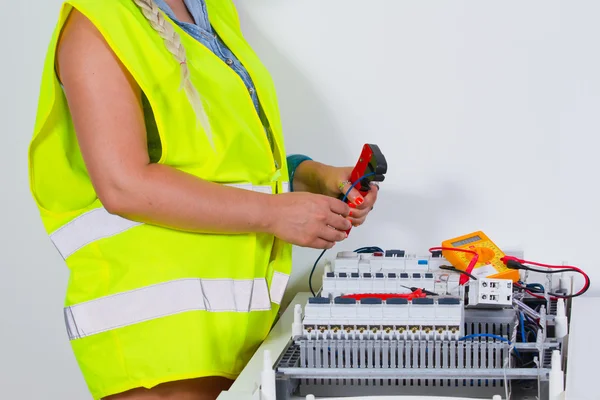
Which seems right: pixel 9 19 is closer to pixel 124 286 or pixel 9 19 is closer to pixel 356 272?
pixel 124 286

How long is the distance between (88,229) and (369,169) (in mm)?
511

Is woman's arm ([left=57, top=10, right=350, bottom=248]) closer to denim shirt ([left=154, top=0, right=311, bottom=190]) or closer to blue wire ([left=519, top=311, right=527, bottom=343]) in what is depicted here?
denim shirt ([left=154, top=0, right=311, bottom=190])

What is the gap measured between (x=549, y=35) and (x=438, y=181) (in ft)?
1.36

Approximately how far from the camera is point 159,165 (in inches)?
44.6

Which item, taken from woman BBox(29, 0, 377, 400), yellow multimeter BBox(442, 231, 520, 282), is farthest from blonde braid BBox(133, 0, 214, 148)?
yellow multimeter BBox(442, 231, 520, 282)

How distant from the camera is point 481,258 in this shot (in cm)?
143

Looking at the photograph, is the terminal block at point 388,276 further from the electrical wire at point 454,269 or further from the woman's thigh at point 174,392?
the woman's thigh at point 174,392

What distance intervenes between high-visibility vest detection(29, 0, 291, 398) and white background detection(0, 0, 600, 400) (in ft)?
1.68

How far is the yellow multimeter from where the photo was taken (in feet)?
4.49

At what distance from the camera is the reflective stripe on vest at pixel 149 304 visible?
3.88 ft

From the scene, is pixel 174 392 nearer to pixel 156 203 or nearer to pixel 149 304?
pixel 149 304

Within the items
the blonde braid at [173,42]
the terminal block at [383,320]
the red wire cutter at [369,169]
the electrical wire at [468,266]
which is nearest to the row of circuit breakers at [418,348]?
the terminal block at [383,320]

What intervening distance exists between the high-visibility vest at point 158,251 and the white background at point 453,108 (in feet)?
1.68

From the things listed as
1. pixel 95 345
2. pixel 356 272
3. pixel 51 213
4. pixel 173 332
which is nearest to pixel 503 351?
pixel 356 272
